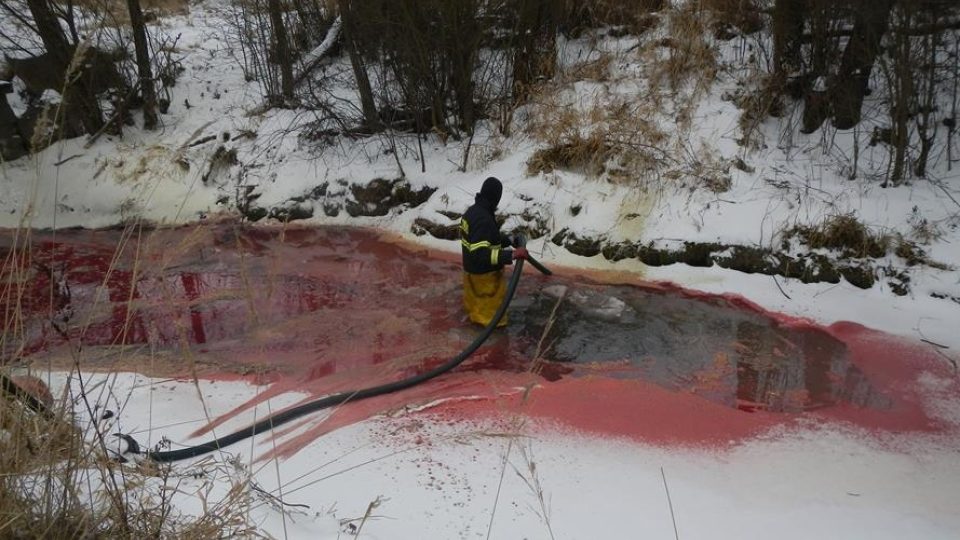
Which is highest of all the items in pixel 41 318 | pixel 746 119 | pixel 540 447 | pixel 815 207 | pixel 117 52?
pixel 117 52

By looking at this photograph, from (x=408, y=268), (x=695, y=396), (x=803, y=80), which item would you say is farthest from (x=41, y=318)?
(x=803, y=80)

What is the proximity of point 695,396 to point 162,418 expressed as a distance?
3.66m

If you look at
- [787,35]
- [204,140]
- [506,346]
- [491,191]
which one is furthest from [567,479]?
[204,140]

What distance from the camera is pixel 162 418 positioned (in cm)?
395

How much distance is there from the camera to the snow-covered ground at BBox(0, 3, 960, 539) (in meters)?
3.34

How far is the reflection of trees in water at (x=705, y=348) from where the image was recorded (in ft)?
15.5

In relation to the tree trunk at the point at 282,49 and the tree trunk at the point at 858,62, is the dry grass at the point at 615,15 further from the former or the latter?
the tree trunk at the point at 282,49

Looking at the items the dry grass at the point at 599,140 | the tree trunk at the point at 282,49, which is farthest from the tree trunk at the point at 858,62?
the tree trunk at the point at 282,49

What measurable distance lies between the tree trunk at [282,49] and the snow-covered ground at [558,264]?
536 mm

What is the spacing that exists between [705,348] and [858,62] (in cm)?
396

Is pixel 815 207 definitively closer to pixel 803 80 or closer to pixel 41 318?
pixel 803 80

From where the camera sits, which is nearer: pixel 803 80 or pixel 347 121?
pixel 803 80

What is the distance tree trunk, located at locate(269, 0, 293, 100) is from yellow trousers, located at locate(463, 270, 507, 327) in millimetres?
6069

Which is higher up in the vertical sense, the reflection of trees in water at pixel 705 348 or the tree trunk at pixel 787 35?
the tree trunk at pixel 787 35
